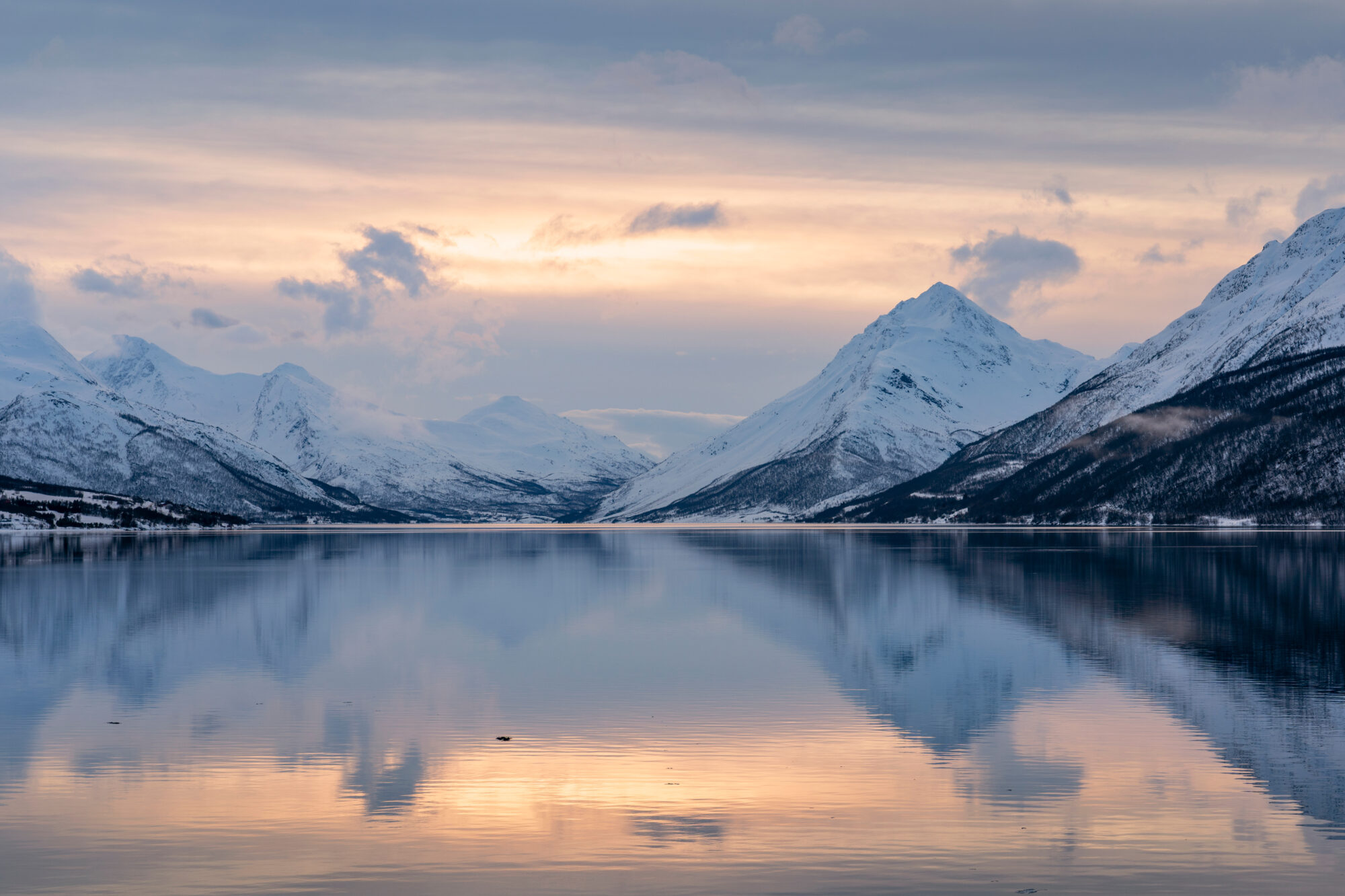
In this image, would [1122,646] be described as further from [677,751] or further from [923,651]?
[677,751]

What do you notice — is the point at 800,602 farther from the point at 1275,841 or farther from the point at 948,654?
the point at 1275,841

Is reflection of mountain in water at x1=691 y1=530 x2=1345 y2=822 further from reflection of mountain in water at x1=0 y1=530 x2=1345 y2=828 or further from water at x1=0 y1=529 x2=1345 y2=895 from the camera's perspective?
water at x1=0 y1=529 x2=1345 y2=895

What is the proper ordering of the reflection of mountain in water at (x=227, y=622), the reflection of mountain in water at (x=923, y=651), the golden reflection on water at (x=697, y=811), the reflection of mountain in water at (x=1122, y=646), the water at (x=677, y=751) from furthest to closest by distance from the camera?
the reflection of mountain in water at (x=923, y=651) → the reflection of mountain in water at (x=1122, y=646) → the reflection of mountain in water at (x=227, y=622) → the golden reflection on water at (x=697, y=811) → the water at (x=677, y=751)

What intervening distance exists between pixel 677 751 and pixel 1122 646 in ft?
120

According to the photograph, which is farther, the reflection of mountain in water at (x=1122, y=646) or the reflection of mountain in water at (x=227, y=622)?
the reflection of mountain in water at (x=1122, y=646)

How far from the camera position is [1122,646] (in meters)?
71.4

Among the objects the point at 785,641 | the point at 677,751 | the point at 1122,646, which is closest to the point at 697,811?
the point at 677,751

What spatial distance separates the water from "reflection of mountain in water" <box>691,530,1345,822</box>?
1.16 feet

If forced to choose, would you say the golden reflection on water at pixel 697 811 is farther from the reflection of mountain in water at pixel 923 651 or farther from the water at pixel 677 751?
the reflection of mountain in water at pixel 923 651

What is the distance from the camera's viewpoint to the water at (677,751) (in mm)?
30672

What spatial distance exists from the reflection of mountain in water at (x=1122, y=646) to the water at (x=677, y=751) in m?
0.35

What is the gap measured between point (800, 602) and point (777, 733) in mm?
59799

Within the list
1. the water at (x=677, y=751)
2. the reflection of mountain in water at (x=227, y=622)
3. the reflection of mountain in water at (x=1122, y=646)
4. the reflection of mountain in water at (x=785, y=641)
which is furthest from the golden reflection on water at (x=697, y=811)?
the reflection of mountain in water at (x=1122, y=646)

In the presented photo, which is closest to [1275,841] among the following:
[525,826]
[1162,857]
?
[1162,857]
